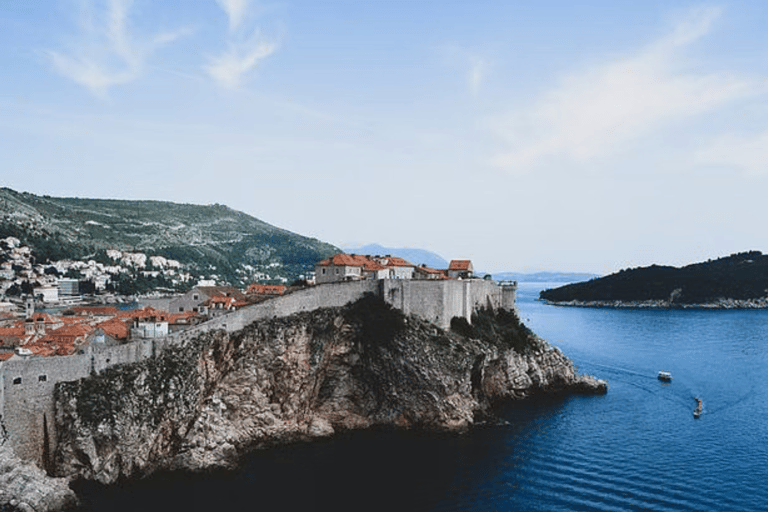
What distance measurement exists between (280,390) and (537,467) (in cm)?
1635

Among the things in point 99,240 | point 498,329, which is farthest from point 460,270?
point 99,240

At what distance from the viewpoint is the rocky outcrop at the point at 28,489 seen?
2595 cm

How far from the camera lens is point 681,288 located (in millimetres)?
153000

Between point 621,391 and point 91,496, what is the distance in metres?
42.1

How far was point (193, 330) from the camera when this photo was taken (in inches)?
1444

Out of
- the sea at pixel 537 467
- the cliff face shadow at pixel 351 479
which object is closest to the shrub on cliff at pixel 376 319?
the cliff face shadow at pixel 351 479

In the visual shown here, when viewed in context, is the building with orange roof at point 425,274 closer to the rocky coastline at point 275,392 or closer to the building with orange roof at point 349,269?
the building with orange roof at point 349,269

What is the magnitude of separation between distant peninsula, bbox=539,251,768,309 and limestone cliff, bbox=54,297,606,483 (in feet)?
376

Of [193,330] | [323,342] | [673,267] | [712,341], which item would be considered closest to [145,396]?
[193,330]

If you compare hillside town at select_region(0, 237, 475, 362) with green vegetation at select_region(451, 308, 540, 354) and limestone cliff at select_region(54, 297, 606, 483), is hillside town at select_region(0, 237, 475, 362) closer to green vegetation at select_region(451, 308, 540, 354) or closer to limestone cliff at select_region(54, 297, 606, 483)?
limestone cliff at select_region(54, 297, 606, 483)

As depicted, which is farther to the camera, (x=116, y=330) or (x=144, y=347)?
(x=116, y=330)

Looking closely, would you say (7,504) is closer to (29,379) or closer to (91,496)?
(91,496)

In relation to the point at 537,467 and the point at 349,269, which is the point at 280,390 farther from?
the point at 537,467

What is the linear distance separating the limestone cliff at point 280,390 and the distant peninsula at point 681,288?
376 feet
